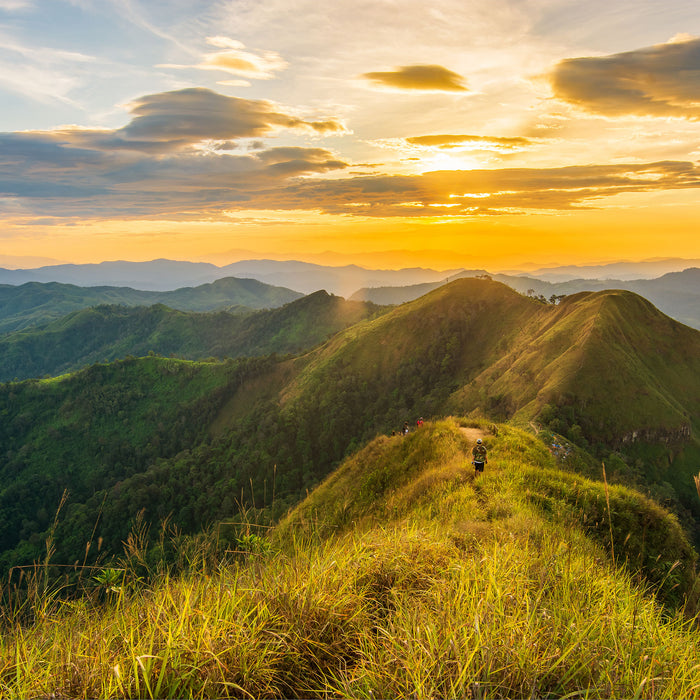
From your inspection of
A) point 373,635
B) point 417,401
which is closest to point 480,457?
point 373,635

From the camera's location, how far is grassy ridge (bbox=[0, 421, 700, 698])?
2779 mm

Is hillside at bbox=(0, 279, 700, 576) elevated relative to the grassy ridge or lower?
lower

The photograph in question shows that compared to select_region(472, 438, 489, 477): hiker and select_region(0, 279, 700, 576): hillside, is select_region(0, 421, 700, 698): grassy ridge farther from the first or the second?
select_region(0, 279, 700, 576): hillside

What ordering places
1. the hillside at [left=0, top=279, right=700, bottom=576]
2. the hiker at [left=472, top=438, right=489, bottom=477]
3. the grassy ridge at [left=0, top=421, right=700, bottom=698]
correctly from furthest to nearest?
the hillside at [left=0, top=279, right=700, bottom=576] → the hiker at [left=472, top=438, right=489, bottom=477] → the grassy ridge at [left=0, top=421, right=700, bottom=698]

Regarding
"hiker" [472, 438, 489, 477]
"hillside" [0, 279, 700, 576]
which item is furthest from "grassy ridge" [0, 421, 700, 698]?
"hillside" [0, 279, 700, 576]

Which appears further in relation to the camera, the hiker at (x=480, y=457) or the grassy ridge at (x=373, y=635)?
the hiker at (x=480, y=457)

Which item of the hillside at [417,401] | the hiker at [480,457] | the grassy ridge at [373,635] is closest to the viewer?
the grassy ridge at [373,635]

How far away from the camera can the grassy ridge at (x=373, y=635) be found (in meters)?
2.78

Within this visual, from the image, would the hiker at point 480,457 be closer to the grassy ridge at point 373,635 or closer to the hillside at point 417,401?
the grassy ridge at point 373,635

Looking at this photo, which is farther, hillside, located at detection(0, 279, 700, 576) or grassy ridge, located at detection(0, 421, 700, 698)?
hillside, located at detection(0, 279, 700, 576)

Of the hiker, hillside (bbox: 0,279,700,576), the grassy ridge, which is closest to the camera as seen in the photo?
the grassy ridge

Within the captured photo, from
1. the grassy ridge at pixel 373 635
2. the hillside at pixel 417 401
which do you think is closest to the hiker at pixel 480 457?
the grassy ridge at pixel 373 635

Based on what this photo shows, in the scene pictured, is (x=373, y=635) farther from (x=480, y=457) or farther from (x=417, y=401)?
(x=417, y=401)

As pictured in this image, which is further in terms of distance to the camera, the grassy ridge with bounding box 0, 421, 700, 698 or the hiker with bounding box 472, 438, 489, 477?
the hiker with bounding box 472, 438, 489, 477
